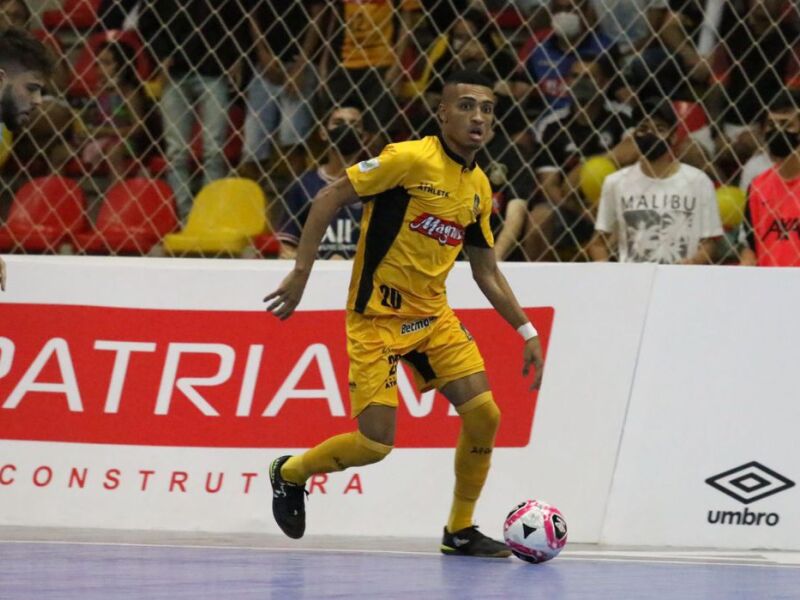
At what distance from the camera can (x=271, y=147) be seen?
966 cm

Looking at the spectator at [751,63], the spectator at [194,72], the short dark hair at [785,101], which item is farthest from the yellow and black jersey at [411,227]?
the spectator at [194,72]

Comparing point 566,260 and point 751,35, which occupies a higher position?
point 751,35

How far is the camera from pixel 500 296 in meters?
7.17

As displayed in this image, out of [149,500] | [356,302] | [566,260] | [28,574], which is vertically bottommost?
[28,574]

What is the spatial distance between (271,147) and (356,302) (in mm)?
2875

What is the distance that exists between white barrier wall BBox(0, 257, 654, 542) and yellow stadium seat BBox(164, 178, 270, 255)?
3.19 ft

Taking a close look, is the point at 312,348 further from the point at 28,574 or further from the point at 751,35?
the point at 751,35

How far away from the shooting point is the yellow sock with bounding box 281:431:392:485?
695 cm

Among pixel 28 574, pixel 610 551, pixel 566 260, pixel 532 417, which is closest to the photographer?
pixel 28 574

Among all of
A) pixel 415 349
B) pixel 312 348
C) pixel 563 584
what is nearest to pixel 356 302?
pixel 415 349

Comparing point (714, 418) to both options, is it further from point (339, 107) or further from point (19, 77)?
point (19, 77)

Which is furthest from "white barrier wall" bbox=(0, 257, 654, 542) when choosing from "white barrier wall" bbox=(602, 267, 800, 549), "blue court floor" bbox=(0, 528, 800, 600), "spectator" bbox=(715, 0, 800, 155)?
"spectator" bbox=(715, 0, 800, 155)

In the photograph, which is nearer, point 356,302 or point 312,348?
point 356,302

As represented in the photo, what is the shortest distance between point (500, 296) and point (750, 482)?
162 cm
